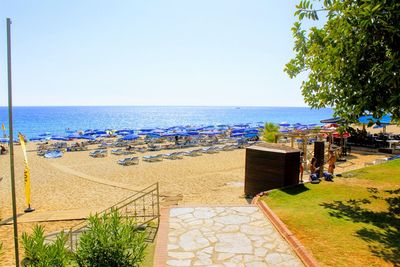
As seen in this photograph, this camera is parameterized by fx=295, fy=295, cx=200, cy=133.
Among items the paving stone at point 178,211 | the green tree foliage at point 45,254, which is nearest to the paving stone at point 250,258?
the paving stone at point 178,211

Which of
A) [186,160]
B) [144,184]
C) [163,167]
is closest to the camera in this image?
[144,184]

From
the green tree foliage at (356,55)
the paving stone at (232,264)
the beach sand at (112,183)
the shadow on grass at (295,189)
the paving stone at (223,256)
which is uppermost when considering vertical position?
the green tree foliage at (356,55)

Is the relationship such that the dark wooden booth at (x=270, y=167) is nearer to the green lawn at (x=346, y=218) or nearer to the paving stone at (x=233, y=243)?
the green lawn at (x=346, y=218)

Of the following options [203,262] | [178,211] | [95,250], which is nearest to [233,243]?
[203,262]

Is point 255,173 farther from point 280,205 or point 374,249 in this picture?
point 374,249

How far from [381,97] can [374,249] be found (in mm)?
3789

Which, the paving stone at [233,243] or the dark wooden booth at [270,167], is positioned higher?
the dark wooden booth at [270,167]

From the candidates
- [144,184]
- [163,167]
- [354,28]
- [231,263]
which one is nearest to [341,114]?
[354,28]

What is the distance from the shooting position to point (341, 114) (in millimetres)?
9008

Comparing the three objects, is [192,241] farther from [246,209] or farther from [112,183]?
[112,183]

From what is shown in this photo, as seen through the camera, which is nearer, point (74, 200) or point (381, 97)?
point (381, 97)

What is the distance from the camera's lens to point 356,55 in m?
7.60

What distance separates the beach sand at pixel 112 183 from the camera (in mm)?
13211

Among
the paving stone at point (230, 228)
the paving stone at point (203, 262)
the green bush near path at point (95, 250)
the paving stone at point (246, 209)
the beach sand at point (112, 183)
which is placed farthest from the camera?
the beach sand at point (112, 183)
